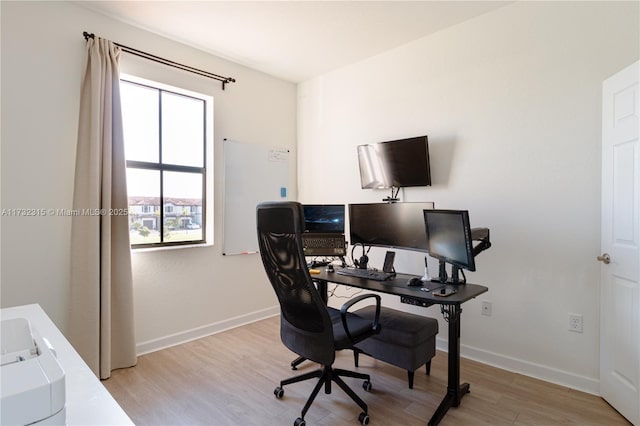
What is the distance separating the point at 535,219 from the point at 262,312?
3.02 m

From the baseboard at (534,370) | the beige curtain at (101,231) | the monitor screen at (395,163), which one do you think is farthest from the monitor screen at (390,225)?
the beige curtain at (101,231)

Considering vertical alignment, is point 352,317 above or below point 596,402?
above

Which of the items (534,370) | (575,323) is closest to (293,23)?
(575,323)

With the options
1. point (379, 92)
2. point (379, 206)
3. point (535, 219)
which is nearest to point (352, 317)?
point (379, 206)

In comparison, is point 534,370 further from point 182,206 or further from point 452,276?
point 182,206

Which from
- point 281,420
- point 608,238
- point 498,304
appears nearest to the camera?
point 281,420

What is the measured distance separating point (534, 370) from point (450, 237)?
141cm

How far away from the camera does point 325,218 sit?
3.12m

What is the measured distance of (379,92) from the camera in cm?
362

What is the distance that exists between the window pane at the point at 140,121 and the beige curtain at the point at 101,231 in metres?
0.27

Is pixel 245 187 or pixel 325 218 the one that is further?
pixel 245 187

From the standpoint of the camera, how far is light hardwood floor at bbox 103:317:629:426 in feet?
6.89

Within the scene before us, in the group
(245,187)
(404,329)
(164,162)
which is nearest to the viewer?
(404,329)

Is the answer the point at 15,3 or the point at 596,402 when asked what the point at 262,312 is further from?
the point at 15,3
